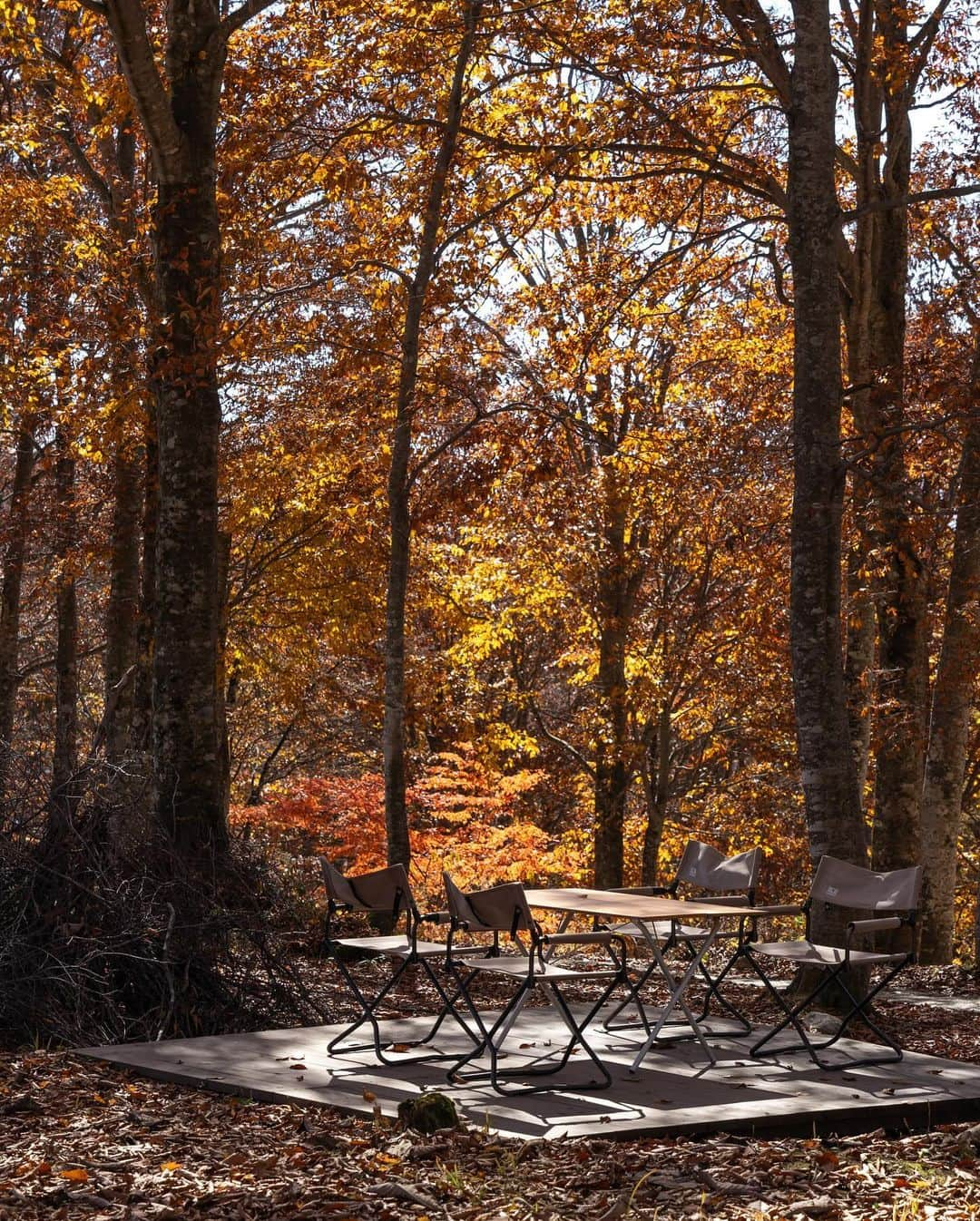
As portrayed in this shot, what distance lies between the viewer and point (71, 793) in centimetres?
762

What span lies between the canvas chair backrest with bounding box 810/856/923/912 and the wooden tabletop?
458mm

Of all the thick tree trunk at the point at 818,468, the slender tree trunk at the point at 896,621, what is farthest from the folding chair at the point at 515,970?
the slender tree trunk at the point at 896,621

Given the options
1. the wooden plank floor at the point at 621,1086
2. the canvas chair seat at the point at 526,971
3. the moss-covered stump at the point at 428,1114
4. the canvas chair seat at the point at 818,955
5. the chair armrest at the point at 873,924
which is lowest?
the wooden plank floor at the point at 621,1086

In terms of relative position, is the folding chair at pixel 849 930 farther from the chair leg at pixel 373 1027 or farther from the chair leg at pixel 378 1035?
the chair leg at pixel 373 1027

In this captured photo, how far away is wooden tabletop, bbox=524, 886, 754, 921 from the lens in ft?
20.1

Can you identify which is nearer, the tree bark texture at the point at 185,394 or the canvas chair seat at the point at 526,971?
the canvas chair seat at the point at 526,971

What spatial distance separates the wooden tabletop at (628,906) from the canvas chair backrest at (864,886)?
46 cm

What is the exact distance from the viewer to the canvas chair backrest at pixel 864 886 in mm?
6477

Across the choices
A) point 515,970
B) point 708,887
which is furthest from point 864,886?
point 515,970

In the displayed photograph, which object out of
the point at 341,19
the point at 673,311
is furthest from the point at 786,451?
the point at 341,19

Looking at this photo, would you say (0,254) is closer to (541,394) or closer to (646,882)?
(541,394)

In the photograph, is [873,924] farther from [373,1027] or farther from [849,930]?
[373,1027]

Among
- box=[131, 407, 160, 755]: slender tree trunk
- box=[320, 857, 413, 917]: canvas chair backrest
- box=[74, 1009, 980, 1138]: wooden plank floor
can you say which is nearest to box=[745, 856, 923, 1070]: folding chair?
box=[74, 1009, 980, 1138]: wooden plank floor

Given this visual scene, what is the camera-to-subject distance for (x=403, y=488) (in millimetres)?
12922
